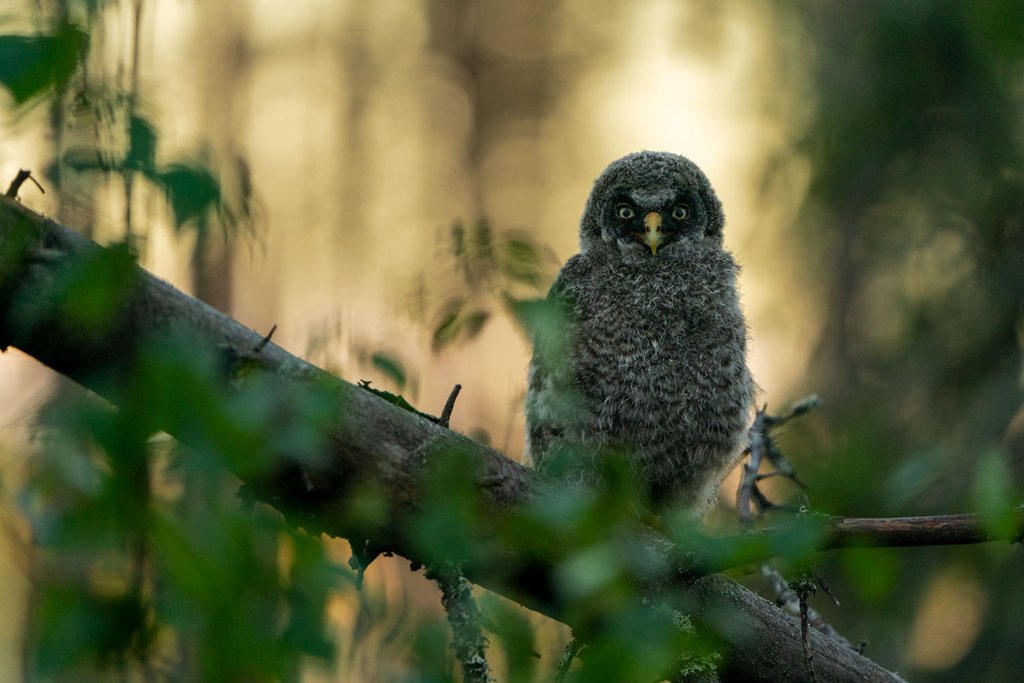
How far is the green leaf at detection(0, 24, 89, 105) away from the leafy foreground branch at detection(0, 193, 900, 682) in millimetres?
158

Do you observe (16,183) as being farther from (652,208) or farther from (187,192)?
(652,208)

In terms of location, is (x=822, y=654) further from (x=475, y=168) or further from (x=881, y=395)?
(x=475, y=168)

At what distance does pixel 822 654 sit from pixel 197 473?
5.44 ft

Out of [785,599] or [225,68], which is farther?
[225,68]

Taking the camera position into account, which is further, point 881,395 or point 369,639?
point 881,395

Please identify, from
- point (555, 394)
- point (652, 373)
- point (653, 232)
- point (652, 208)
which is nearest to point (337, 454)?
point (555, 394)

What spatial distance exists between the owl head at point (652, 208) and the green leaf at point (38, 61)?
8.04 feet

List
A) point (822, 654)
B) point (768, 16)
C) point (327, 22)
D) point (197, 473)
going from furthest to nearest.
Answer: point (327, 22), point (768, 16), point (822, 654), point (197, 473)

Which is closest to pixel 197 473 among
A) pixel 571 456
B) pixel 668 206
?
pixel 571 456

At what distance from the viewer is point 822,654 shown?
77.8 inches

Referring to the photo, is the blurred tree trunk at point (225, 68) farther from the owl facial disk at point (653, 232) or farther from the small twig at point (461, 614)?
the small twig at point (461, 614)

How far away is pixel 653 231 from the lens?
3084mm

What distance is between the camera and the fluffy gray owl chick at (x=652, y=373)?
2.72 meters

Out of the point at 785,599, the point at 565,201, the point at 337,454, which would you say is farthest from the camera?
the point at 565,201
